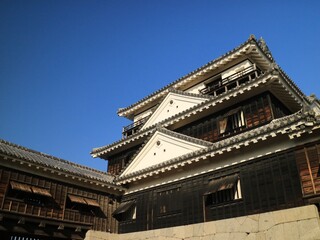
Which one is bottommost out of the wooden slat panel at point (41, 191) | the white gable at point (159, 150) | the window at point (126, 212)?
the window at point (126, 212)

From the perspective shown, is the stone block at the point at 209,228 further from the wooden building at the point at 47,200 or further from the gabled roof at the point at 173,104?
the gabled roof at the point at 173,104

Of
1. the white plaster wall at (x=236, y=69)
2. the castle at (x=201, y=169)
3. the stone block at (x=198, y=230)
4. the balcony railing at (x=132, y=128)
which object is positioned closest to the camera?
the castle at (x=201, y=169)

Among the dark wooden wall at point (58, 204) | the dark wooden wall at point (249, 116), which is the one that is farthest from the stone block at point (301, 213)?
the dark wooden wall at point (58, 204)

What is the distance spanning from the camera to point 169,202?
1742cm

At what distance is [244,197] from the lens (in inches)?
558

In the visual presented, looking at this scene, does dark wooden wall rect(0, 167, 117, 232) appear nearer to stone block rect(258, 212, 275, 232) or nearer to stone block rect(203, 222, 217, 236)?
stone block rect(203, 222, 217, 236)

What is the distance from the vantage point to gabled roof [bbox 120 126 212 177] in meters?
18.3

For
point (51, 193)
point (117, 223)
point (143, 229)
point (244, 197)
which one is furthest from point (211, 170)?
point (51, 193)

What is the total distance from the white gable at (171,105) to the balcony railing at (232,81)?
4.77 feet

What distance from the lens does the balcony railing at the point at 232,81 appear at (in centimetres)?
1942

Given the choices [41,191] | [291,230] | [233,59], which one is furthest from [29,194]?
[233,59]

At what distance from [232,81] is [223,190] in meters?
8.27

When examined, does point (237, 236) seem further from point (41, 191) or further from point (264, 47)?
point (264, 47)

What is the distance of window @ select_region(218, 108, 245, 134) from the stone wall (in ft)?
20.4
